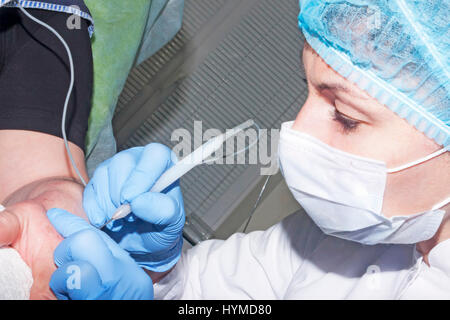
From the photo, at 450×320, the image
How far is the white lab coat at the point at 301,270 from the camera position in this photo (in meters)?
1.39

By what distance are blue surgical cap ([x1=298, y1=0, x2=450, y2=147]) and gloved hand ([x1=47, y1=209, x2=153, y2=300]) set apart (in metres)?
0.63

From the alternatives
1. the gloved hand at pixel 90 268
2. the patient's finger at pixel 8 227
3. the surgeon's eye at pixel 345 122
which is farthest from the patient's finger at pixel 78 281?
the surgeon's eye at pixel 345 122

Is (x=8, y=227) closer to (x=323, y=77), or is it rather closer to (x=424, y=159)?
(x=323, y=77)

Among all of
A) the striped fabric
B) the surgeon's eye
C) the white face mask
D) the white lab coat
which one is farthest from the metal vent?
the surgeon's eye

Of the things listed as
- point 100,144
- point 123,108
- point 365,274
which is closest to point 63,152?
point 100,144

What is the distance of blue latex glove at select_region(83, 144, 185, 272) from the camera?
125 centimetres

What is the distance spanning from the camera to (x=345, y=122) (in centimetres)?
117

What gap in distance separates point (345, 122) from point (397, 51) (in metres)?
0.19

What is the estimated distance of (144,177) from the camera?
4.25ft

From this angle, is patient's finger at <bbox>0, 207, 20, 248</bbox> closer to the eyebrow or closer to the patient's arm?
the patient's arm

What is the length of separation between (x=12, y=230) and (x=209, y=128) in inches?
38.4

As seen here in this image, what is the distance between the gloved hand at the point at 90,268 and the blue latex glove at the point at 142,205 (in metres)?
0.10

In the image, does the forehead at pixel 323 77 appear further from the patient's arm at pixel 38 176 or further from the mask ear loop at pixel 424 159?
the patient's arm at pixel 38 176

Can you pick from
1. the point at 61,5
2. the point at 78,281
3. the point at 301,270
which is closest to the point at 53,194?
the point at 78,281
